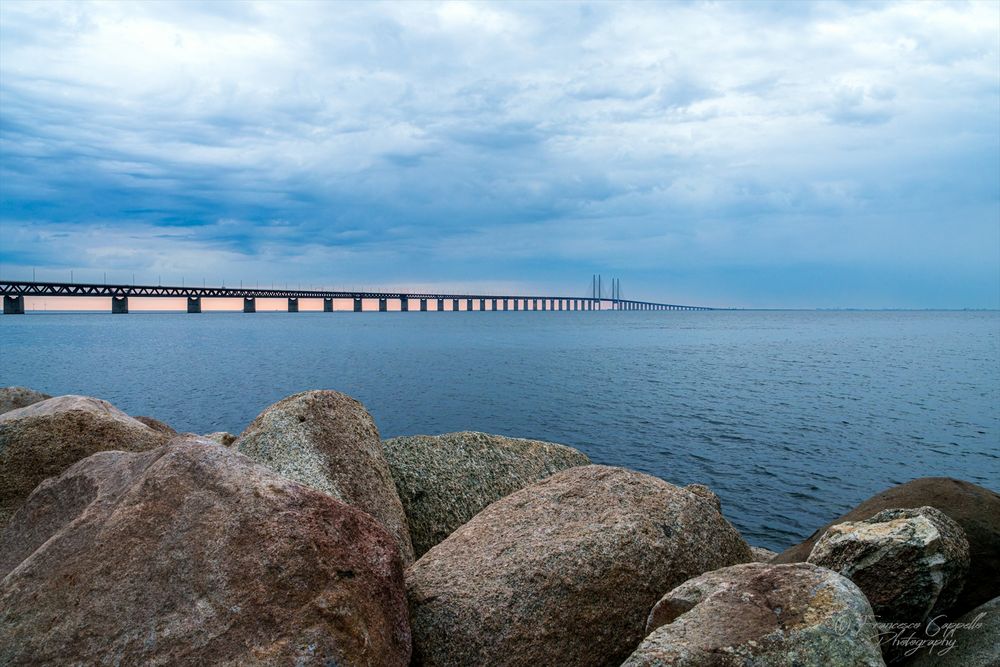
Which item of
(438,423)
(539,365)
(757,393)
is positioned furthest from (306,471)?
(539,365)

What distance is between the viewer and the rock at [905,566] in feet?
16.7

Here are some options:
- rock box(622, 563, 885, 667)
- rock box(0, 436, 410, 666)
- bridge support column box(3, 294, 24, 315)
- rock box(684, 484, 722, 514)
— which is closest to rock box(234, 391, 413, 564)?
rock box(0, 436, 410, 666)

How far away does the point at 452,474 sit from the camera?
9672mm

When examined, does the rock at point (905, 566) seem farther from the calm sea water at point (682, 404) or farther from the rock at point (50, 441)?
the calm sea water at point (682, 404)

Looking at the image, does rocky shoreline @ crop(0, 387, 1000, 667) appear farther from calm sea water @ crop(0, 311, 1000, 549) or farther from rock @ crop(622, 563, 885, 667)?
calm sea water @ crop(0, 311, 1000, 549)

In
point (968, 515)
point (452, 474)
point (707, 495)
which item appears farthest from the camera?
point (452, 474)

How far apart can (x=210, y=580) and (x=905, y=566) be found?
492cm

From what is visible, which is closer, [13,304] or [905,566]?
[905,566]

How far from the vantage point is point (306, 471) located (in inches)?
299

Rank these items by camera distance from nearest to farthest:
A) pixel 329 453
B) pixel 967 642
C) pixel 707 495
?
pixel 967 642 → pixel 707 495 → pixel 329 453

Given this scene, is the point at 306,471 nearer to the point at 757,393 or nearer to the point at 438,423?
the point at 438,423

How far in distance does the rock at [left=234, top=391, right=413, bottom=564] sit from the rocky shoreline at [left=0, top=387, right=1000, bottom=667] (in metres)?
0.37

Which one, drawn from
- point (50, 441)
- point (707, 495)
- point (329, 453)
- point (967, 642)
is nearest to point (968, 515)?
point (967, 642)

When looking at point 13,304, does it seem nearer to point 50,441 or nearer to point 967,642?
point 50,441
